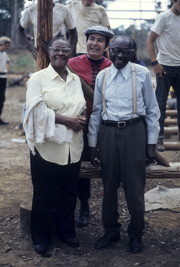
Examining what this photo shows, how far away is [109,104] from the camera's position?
399cm

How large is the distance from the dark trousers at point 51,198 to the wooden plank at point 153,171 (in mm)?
265

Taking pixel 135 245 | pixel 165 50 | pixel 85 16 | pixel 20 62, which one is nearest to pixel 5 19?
pixel 20 62

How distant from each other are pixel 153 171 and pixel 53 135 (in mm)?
1376

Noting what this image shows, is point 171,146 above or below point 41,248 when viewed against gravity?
above

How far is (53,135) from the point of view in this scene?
3.77 m

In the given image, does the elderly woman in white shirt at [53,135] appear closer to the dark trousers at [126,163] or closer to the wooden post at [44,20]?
the dark trousers at [126,163]

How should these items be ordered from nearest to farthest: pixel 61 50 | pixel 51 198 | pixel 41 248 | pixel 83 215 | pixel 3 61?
pixel 61 50 → pixel 51 198 → pixel 41 248 → pixel 83 215 → pixel 3 61

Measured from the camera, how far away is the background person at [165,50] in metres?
5.53

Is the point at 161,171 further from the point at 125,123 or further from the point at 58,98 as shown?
the point at 58,98

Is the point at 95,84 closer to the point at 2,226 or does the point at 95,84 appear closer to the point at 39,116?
the point at 39,116

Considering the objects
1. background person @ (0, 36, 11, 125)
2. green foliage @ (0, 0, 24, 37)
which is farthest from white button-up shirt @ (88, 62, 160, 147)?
green foliage @ (0, 0, 24, 37)

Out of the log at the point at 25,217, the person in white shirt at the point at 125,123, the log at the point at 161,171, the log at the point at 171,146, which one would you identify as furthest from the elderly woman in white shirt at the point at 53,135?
the log at the point at 171,146

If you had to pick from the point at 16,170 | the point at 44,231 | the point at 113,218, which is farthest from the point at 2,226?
the point at 16,170

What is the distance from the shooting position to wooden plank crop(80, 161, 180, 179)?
4.45 metres
